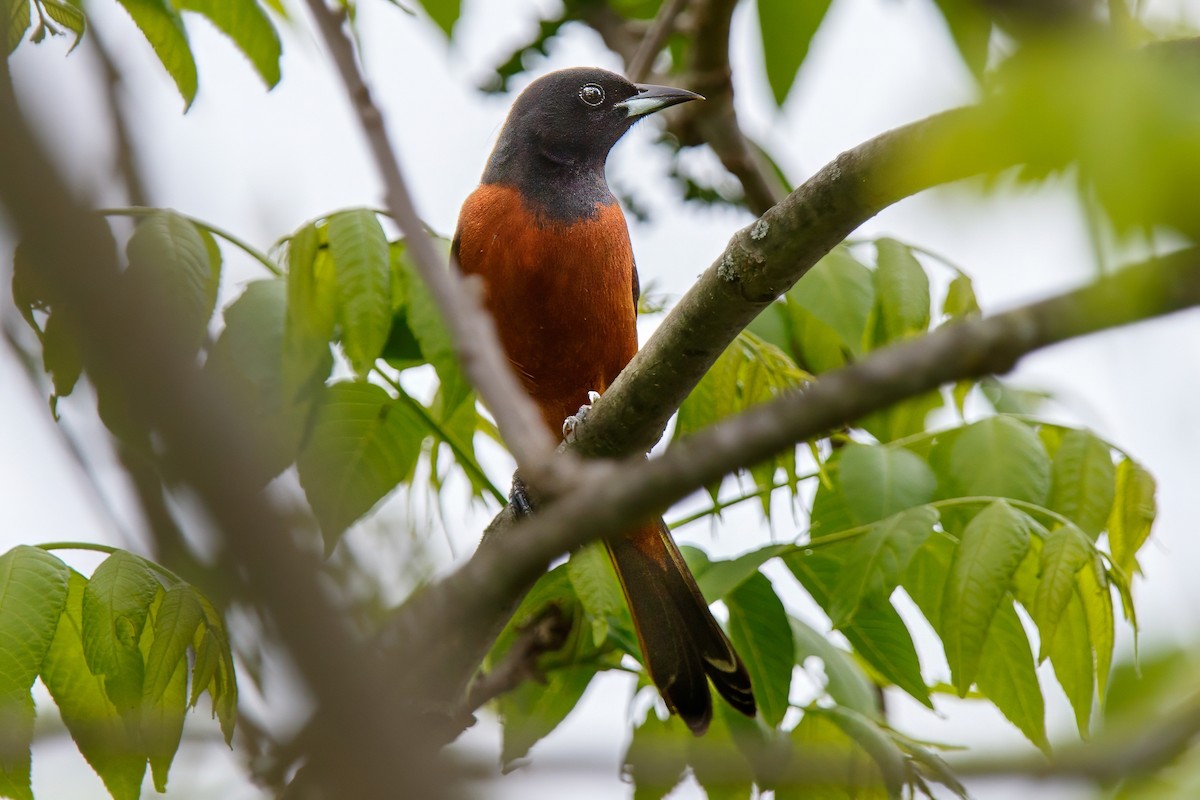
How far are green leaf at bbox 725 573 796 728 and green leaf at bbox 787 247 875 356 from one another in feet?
2.47

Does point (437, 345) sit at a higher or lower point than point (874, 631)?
higher

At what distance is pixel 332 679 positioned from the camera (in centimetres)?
84

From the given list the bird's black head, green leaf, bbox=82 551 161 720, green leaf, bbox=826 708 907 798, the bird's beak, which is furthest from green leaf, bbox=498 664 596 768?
the bird's beak

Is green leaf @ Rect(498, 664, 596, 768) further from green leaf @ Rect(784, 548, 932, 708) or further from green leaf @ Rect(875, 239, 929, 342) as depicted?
green leaf @ Rect(875, 239, 929, 342)

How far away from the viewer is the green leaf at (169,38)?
10.1 feet

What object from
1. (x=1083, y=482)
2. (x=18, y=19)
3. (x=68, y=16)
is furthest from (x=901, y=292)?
(x=18, y=19)

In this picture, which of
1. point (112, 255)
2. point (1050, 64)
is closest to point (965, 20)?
point (1050, 64)

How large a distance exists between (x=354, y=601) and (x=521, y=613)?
1563 mm

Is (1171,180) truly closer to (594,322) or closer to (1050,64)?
(1050,64)

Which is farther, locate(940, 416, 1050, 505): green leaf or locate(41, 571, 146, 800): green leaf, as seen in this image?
locate(940, 416, 1050, 505): green leaf

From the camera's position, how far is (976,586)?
9.86 ft

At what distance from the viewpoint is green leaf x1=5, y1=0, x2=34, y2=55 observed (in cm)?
280

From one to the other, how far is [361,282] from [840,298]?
1.38m

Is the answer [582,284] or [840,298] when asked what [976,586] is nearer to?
[840,298]
